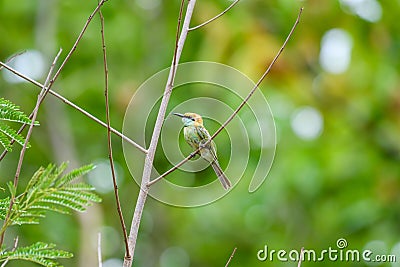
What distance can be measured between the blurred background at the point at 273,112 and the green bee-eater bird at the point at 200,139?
2.65 metres

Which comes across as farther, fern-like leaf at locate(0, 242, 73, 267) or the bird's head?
the bird's head

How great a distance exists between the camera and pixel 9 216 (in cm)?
175

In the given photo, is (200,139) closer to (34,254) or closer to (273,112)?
(34,254)

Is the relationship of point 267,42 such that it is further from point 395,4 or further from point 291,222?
point 291,222

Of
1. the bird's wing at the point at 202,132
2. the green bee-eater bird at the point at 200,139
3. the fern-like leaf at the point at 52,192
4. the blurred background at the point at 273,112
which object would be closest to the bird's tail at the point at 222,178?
the green bee-eater bird at the point at 200,139

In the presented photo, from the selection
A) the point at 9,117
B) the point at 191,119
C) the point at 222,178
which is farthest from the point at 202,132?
the point at 9,117

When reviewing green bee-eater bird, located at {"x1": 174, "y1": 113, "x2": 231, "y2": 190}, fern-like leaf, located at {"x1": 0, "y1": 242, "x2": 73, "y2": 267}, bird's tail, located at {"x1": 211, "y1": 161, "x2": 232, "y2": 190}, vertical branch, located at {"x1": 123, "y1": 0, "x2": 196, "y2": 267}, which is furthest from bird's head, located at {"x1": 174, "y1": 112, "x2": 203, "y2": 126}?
fern-like leaf, located at {"x1": 0, "y1": 242, "x2": 73, "y2": 267}

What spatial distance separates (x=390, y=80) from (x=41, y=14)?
429 centimetres

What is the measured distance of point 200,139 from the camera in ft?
11.1

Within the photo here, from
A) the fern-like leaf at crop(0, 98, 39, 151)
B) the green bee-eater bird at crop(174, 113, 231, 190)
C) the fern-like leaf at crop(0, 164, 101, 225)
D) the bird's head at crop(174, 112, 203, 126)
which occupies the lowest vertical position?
the fern-like leaf at crop(0, 164, 101, 225)

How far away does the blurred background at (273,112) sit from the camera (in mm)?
6895

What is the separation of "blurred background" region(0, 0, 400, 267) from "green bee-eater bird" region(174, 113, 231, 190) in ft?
8.69

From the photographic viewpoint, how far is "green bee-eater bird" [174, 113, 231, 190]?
3.18 m

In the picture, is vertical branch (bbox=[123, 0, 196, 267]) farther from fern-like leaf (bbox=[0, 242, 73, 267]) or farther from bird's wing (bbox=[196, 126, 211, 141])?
bird's wing (bbox=[196, 126, 211, 141])
